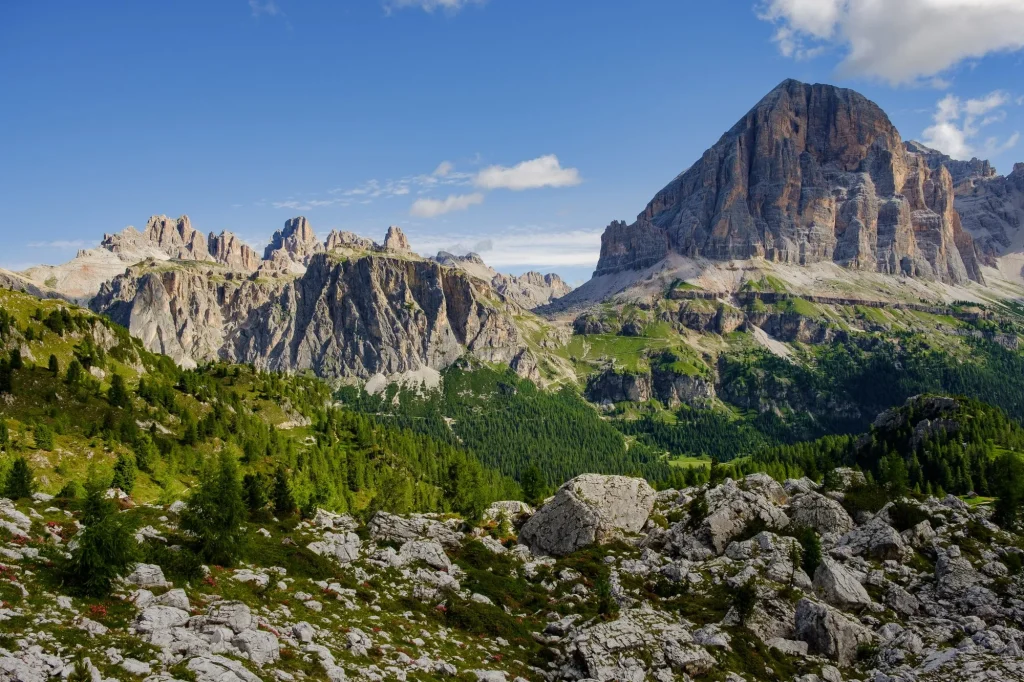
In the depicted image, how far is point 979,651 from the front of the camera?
148ft

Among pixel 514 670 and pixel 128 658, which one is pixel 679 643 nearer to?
pixel 514 670

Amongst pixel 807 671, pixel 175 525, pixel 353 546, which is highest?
pixel 175 525

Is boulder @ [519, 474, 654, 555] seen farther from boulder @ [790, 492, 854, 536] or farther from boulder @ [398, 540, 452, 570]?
boulder @ [398, 540, 452, 570]

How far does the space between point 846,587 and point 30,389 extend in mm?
148254

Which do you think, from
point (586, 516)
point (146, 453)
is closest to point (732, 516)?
point (586, 516)

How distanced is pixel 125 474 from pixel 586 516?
79.0 metres

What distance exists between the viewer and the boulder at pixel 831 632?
48.9 meters

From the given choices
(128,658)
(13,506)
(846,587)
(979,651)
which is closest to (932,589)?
(846,587)

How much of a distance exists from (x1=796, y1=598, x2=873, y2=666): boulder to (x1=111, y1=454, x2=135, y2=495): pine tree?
318 ft

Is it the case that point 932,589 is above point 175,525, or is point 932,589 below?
below

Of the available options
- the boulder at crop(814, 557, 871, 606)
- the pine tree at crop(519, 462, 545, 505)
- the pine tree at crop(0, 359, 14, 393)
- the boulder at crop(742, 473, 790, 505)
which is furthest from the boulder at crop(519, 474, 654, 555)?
the pine tree at crop(0, 359, 14, 393)

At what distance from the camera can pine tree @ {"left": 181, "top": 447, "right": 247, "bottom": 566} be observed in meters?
44.0

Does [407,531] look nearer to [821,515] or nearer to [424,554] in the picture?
[424,554]

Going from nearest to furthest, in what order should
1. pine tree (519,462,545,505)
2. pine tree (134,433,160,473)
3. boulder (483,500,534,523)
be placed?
boulder (483,500,534,523) → pine tree (134,433,160,473) → pine tree (519,462,545,505)
